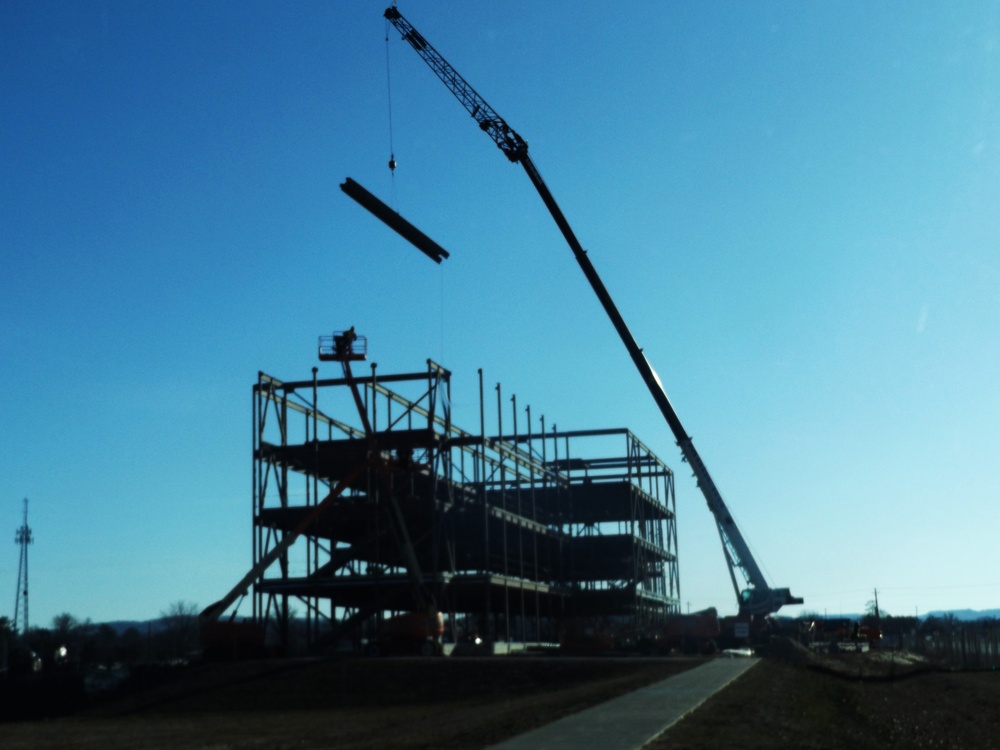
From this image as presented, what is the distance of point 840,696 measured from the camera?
31375 mm

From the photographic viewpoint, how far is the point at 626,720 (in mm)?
21766

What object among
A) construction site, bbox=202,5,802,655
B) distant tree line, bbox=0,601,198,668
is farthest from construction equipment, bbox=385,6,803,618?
distant tree line, bbox=0,601,198,668

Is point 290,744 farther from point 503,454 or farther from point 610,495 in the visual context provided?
point 610,495

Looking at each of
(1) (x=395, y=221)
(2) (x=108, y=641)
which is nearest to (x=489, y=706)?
(1) (x=395, y=221)

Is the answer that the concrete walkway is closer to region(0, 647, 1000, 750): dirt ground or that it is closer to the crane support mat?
region(0, 647, 1000, 750): dirt ground

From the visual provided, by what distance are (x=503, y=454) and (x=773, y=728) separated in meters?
50.3

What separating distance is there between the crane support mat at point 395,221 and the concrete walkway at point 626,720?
745 inches

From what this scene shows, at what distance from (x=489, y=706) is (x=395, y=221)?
739 inches

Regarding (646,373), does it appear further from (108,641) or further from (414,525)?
(108,641)

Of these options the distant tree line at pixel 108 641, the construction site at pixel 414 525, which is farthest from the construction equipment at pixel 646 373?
the distant tree line at pixel 108 641

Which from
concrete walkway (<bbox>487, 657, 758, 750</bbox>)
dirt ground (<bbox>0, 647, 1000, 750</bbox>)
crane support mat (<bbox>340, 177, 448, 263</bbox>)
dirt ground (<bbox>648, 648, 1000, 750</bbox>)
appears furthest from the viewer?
crane support mat (<bbox>340, 177, 448, 263</bbox>)

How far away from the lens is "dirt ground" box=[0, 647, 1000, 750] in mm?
21952

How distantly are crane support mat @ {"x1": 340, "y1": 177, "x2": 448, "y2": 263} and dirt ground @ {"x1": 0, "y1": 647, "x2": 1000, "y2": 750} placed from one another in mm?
14915

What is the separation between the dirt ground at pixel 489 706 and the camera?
2195 centimetres
